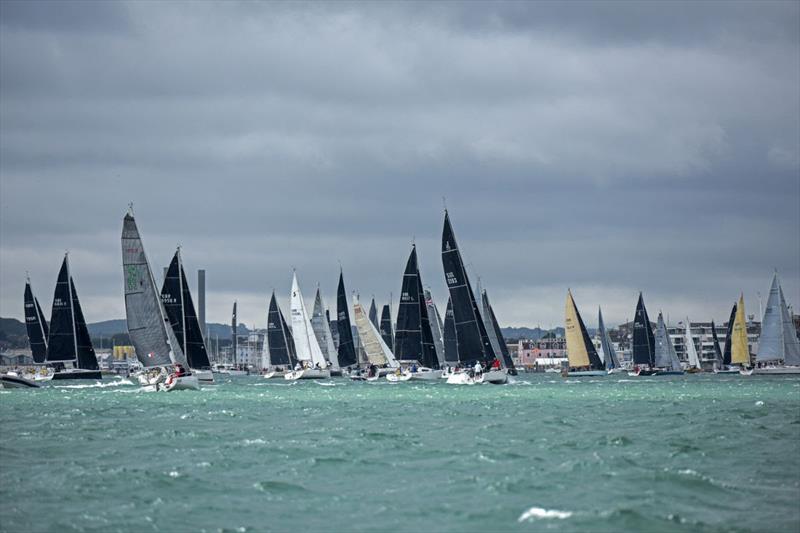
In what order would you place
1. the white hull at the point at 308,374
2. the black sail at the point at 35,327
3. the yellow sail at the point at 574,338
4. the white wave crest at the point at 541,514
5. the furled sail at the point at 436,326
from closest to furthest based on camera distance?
the white wave crest at the point at 541,514 → the furled sail at the point at 436,326 → the black sail at the point at 35,327 → the white hull at the point at 308,374 → the yellow sail at the point at 574,338

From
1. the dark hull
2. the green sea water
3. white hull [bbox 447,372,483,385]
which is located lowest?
the green sea water

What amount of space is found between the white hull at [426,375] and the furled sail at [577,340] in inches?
1769

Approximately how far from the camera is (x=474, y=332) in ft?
314

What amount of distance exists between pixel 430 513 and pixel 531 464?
8.73 m

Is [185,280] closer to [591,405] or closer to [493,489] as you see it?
[591,405]

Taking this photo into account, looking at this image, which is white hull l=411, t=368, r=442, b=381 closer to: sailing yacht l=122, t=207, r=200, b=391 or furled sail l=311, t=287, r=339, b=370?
sailing yacht l=122, t=207, r=200, b=391

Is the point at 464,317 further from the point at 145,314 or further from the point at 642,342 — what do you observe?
the point at 642,342

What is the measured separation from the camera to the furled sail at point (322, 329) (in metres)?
162

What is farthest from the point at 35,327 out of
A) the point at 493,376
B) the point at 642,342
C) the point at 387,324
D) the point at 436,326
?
the point at 642,342

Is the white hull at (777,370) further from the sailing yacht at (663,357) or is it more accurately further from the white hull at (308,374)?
the white hull at (308,374)

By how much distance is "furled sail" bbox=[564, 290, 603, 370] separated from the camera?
162 meters

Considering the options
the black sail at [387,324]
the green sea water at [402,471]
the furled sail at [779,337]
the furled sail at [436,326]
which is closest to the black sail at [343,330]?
the black sail at [387,324]

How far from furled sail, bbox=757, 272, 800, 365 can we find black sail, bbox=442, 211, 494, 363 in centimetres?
6355

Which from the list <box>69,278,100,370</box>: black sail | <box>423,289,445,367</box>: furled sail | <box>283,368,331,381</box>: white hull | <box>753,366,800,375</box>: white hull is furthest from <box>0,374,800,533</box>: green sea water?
<box>753,366,800,375</box>: white hull
